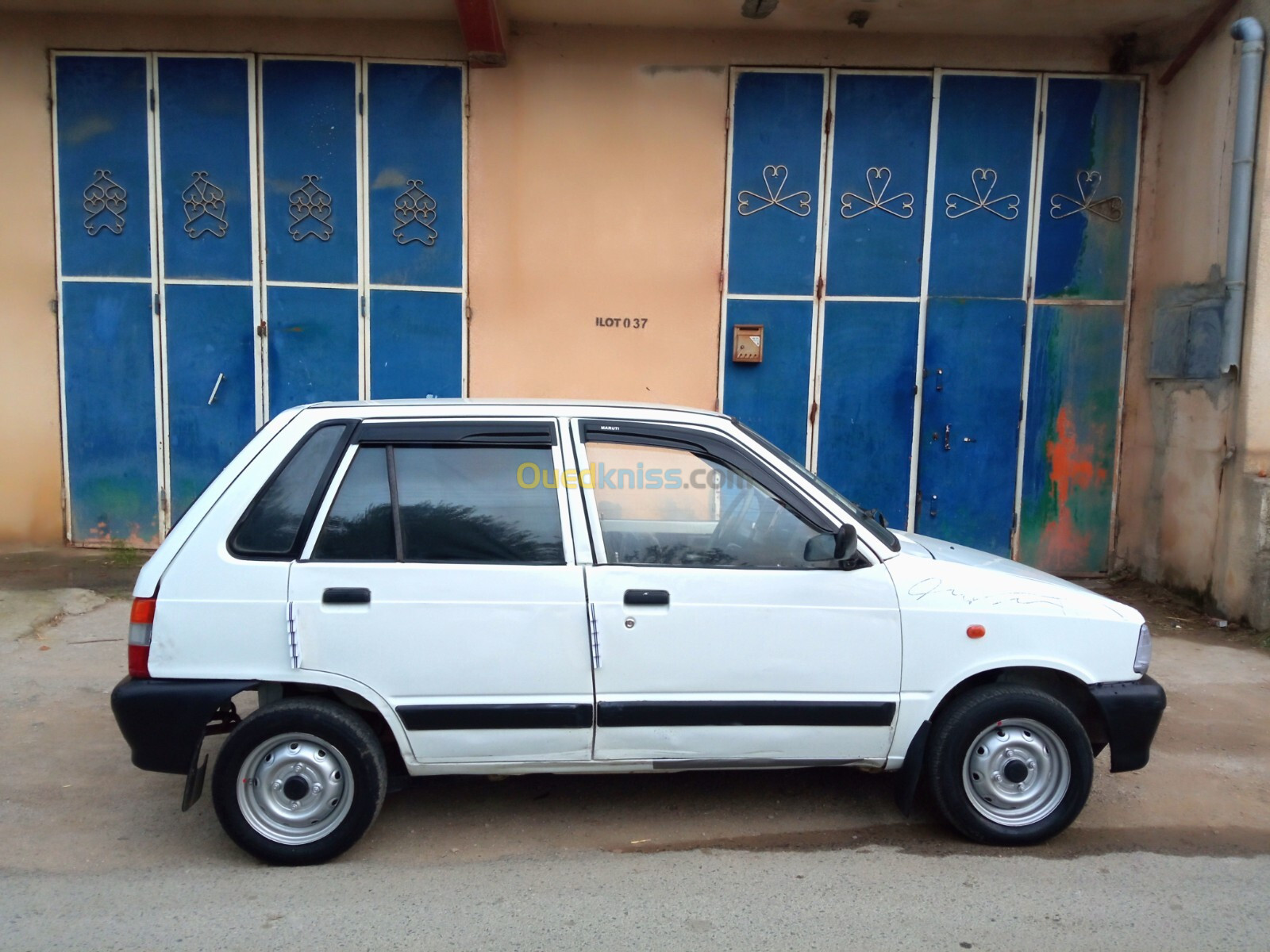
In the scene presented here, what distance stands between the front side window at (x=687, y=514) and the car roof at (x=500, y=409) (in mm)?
148

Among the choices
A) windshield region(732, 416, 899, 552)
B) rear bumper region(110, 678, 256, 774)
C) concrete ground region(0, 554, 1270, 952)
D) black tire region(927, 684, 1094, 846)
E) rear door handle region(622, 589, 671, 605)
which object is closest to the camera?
concrete ground region(0, 554, 1270, 952)

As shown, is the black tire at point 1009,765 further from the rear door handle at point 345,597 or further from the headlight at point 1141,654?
the rear door handle at point 345,597

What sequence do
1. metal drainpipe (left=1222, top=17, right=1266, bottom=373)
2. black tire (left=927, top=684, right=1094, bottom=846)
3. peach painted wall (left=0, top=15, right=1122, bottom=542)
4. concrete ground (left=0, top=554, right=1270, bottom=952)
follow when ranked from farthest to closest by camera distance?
peach painted wall (left=0, top=15, right=1122, bottom=542), metal drainpipe (left=1222, top=17, right=1266, bottom=373), black tire (left=927, top=684, right=1094, bottom=846), concrete ground (left=0, top=554, right=1270, bottom=952)

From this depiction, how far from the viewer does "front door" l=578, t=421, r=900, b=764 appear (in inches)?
144

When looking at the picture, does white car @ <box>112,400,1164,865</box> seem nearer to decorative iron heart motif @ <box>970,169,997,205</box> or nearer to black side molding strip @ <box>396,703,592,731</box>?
black side molding strip @ <box>396,703,592,731</box>

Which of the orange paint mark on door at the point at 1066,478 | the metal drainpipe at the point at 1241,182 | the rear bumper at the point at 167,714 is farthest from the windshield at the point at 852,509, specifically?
the orange paint mark on door at the point at 1066,478

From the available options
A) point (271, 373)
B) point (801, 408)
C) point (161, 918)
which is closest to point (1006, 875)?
point (161, 918)

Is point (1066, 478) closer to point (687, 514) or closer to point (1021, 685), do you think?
point (1021, 685)

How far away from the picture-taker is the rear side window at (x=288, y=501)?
144 inches

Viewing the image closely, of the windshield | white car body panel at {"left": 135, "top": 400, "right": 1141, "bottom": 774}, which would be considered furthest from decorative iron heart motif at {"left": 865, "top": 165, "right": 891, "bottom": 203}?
white car body panel at {"left": 135, "top": 400, "right": 1141, "bottom": 774}

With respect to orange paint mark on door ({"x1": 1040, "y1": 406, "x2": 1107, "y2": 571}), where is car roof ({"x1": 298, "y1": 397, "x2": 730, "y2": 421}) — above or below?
above
